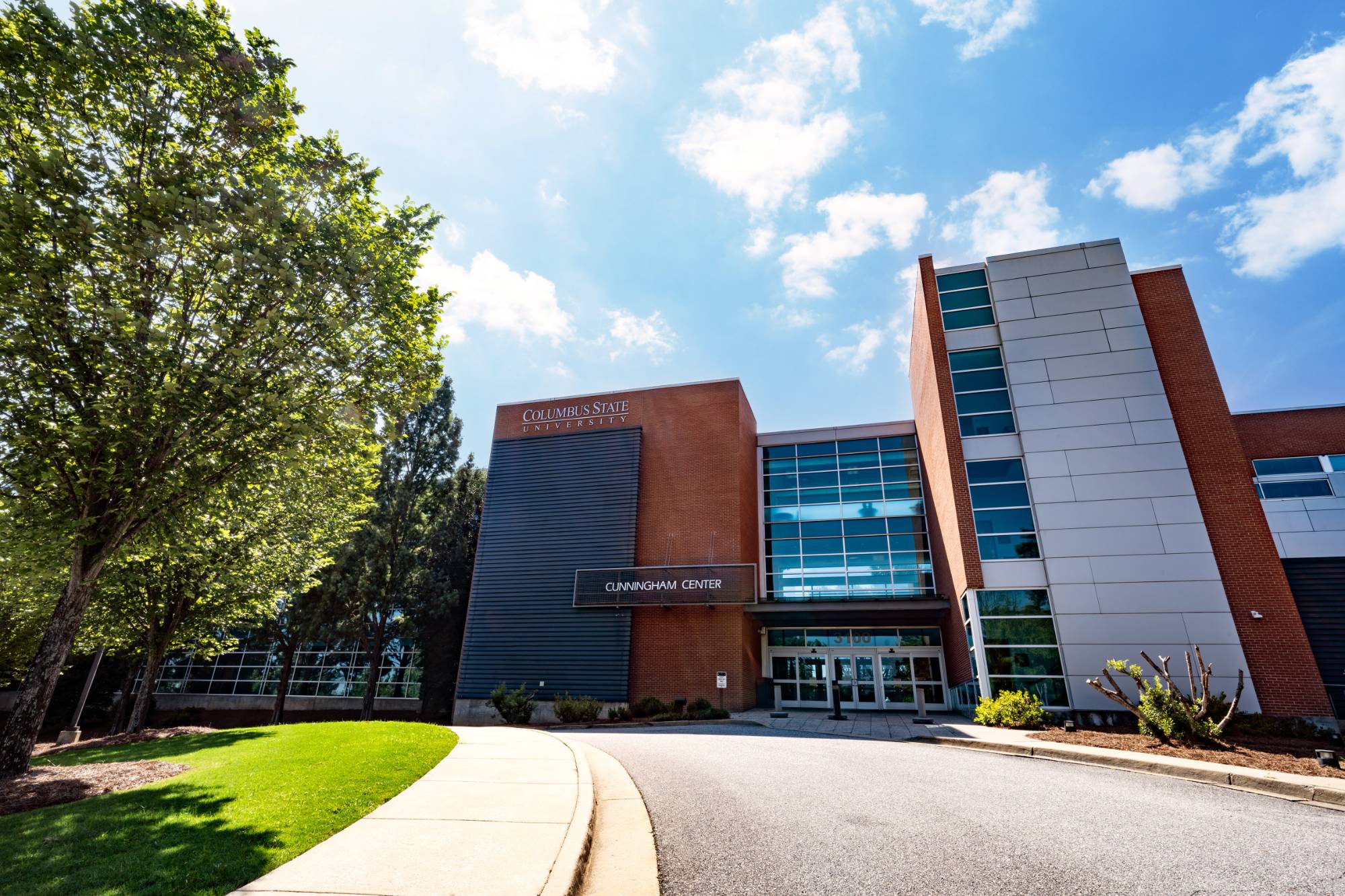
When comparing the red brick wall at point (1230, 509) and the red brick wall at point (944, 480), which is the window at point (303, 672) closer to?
the red brick wall at point (944, 480)

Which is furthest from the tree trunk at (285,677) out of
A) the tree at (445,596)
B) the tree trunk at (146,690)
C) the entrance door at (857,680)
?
the entrance door at (857,680)

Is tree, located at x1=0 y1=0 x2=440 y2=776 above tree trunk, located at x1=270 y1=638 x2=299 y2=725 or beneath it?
above

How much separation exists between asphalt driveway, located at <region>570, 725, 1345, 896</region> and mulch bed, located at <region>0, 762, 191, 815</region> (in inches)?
256

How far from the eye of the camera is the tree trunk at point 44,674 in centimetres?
838

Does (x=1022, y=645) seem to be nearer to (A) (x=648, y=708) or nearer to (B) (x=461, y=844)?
(A) (x=648, y=708)

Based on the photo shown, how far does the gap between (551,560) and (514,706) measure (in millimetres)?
6612

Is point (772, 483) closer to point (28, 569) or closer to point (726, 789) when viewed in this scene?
point (726, 789)

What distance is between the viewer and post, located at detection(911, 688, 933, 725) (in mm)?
18766

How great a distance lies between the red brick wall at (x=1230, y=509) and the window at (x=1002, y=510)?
489cm

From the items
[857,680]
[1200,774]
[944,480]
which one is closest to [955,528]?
[944,480]

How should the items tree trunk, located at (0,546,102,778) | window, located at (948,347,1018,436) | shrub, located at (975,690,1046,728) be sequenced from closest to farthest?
tree trunk, located at (0,546,102,778) → shrub, located at (975,690,1046,728) → window, located at (948,347,1018,436)

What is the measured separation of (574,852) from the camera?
168 inches

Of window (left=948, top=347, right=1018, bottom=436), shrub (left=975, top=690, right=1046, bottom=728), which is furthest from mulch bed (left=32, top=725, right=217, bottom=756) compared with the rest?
window (left=948, top=347, right=1018, bottom=436)

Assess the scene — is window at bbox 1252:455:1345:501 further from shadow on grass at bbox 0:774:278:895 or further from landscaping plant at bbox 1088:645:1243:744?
shadow on grass at bbox 0:774:278:895
